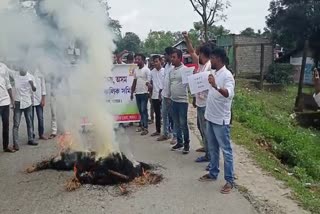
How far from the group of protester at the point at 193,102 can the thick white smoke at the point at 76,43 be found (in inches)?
54.2

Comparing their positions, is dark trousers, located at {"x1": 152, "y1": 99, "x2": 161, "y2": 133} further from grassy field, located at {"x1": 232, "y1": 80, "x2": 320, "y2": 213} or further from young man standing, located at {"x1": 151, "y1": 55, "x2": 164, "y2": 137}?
grassy field, located at {"x1": 232, "y1": 80, "x2": 320, "y2": 213}

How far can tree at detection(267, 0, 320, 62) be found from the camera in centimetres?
2773

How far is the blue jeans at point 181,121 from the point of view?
321 inches

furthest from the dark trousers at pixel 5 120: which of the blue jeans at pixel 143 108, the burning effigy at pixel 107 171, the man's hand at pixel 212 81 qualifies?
the man's hand at pixel 212 81

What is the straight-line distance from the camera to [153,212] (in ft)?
17.7

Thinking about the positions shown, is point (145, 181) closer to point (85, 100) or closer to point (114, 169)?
point (114, 169)

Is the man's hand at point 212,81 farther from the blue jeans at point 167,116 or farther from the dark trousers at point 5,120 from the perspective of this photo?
the dark trousers at point 5,120

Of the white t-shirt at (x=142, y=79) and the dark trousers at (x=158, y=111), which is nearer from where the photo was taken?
the dark trousers at (x=158, y=111)

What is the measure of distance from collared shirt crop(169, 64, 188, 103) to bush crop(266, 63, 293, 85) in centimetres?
1734

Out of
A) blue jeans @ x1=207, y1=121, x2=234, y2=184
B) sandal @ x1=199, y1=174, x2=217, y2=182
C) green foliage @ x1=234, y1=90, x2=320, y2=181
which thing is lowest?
green foliage @ x1=234, y1=90, x2=320, y2=181

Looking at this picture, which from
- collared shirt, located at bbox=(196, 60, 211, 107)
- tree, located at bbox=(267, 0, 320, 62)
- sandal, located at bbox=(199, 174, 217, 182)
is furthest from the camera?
tree, located at bbox=(267, 0, 320, 62)

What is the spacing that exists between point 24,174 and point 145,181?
2.02 m

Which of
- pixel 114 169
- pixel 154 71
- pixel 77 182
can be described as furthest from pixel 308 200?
pixel 154 71

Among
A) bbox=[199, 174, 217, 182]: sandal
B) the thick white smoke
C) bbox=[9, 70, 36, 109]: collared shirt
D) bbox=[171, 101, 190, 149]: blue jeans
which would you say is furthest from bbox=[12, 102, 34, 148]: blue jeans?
bbox=[199, 174, 217, 182]: sandal
